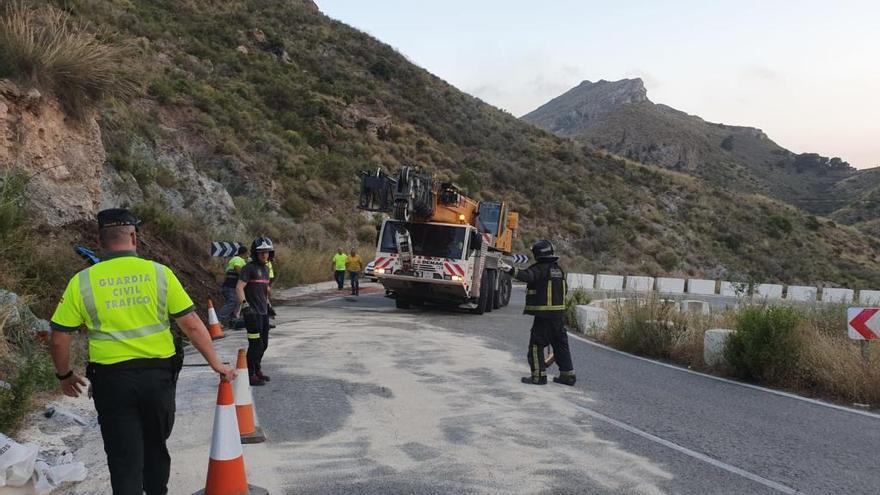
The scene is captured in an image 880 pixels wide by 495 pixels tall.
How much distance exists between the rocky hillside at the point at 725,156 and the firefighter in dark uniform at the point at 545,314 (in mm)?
84067

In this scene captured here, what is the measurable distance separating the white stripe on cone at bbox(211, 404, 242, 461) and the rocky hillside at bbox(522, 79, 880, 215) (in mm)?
89427

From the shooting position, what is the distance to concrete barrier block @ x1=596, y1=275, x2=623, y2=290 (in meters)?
31.0

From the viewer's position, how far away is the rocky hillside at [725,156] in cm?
9588

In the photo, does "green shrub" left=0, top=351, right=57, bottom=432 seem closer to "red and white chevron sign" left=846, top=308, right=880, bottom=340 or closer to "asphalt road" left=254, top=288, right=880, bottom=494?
"asphalt road" left=254, top=288, right=880, bottom=494

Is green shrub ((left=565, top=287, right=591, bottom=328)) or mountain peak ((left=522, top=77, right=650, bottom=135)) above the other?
mountain peak ((left=522, top=77, right=650, bottom=135))

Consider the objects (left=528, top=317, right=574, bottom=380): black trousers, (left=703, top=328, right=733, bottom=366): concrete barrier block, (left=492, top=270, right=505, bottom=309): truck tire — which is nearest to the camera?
(left=528, top=317, right=574, bottom=380): black trousers

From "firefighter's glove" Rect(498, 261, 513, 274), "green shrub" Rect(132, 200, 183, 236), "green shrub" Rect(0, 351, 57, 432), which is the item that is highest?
"green shrub" Rect(132, 200, 183, 236)

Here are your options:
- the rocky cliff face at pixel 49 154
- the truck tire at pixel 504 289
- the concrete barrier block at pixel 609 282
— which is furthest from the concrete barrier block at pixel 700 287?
the rocky cliff face at pixel 49 154

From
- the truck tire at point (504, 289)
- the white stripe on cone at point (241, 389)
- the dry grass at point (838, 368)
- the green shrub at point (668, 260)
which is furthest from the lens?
the green shrub at point (668, 260)

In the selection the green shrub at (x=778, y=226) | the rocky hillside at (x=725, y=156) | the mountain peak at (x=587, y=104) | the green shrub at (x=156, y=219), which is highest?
the mountain peak at (x=587, y=104)

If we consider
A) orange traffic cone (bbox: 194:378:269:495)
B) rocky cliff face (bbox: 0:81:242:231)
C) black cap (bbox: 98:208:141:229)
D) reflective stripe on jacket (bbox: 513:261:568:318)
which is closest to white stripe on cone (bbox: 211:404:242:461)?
orange traffic cone (bbox: 194:378:269:495)

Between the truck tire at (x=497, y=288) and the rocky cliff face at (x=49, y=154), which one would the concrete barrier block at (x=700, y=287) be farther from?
the rocky cliff face at (x=49, y=154)

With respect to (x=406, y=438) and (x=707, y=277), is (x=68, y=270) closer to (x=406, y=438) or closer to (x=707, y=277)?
(x=406, y=438)

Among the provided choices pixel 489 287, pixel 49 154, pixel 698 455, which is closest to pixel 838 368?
pixel 698 455
